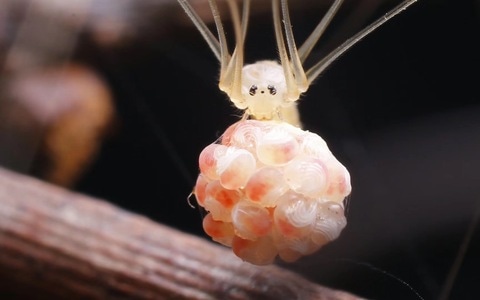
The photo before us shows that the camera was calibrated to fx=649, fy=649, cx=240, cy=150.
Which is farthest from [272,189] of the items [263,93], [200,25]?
[200,25]

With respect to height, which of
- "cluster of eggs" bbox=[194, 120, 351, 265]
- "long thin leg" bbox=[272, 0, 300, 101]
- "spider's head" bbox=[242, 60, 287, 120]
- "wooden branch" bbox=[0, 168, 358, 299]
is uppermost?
"long thin leg" bbox=[272, 0, 300, 101]

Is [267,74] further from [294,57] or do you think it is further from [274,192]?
[274,192]

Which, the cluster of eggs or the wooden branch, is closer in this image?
the cluster of eggs

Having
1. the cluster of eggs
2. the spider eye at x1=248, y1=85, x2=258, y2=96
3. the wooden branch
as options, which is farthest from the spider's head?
the wooden branch

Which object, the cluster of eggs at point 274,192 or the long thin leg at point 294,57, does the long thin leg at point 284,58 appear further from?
the cluster of eggs at point 274,192

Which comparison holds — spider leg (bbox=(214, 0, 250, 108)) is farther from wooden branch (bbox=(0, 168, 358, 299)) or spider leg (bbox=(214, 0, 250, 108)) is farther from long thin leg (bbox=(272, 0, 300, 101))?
wooden branch (bbox=(0, 168, 358, 299))

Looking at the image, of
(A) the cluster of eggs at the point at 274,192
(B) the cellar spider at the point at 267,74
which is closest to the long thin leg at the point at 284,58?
(B) the cellar spider at the point at 267,74

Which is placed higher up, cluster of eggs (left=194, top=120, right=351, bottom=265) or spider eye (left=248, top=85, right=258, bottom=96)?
spider eye (left=248, top=85, right=258, bottom=96)
